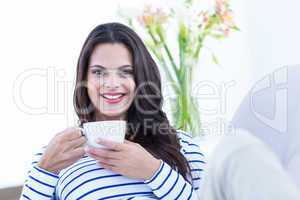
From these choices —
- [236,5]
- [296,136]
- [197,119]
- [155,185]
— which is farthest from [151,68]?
[236,5]

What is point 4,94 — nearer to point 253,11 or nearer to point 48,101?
point 48,101

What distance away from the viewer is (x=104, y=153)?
885 mm

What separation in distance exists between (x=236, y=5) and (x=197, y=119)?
0.55 metres

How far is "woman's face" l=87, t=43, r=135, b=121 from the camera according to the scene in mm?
1017

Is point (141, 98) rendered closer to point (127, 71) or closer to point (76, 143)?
point (127, 71)

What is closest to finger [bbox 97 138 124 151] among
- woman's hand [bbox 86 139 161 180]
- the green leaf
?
woman's hand [bbox 86 139 161 180]

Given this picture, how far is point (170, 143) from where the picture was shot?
105 cm

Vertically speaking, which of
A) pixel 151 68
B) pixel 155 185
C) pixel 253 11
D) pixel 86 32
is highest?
pixel 253 11

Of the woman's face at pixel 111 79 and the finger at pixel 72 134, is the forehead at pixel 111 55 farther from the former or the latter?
the finger at pixel 72 134

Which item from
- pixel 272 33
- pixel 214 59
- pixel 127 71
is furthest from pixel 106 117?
pixel 272 33

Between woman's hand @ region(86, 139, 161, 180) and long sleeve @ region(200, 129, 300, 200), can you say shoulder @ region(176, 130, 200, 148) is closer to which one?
woman's hand @ region(86, 139, 161, 180)

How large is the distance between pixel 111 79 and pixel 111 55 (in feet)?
0.22

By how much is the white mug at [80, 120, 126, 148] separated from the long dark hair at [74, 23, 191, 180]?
19 cm

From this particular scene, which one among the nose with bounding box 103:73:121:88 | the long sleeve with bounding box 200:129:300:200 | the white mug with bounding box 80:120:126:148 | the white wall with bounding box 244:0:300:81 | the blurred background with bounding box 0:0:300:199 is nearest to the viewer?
the long sleeve with bounding box 200:129:300:200
